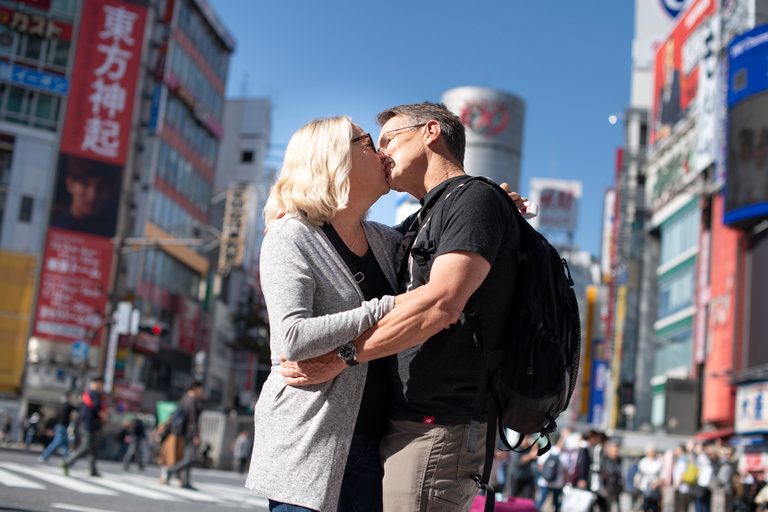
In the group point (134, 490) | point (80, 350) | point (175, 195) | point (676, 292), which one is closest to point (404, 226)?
point (134, 490)

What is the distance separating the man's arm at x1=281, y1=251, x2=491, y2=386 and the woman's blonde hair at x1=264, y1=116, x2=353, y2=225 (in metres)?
0.43

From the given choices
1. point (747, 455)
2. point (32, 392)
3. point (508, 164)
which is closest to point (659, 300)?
point (508, 164)

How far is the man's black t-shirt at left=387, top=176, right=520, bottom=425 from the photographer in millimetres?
2826

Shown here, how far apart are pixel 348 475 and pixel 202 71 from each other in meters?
50.8

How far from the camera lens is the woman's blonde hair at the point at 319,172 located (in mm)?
2986

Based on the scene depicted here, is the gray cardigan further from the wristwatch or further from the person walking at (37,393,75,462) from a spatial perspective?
the person walking at (37,393,75,462)

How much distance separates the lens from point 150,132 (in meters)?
41.4

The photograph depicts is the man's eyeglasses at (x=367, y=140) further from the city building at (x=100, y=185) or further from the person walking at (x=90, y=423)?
the city building at (x=100, y=185)

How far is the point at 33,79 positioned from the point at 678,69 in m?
32.6

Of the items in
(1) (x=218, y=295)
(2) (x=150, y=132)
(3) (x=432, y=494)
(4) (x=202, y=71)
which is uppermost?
(4) (x=202, y=71)

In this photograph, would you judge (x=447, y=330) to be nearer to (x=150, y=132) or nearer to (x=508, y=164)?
(x=150, y=132)

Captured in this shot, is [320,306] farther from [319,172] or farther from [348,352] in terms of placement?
[319,172]

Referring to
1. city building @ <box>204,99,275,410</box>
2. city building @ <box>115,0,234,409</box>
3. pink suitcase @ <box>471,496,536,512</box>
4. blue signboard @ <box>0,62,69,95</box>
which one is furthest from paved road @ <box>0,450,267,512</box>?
city building @ <box>204,99,275,410</box>

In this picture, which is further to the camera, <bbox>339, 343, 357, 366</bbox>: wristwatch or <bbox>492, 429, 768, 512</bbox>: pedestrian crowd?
<bbox>492, 429, 768, 512</bbox>: pedestrian crowd
